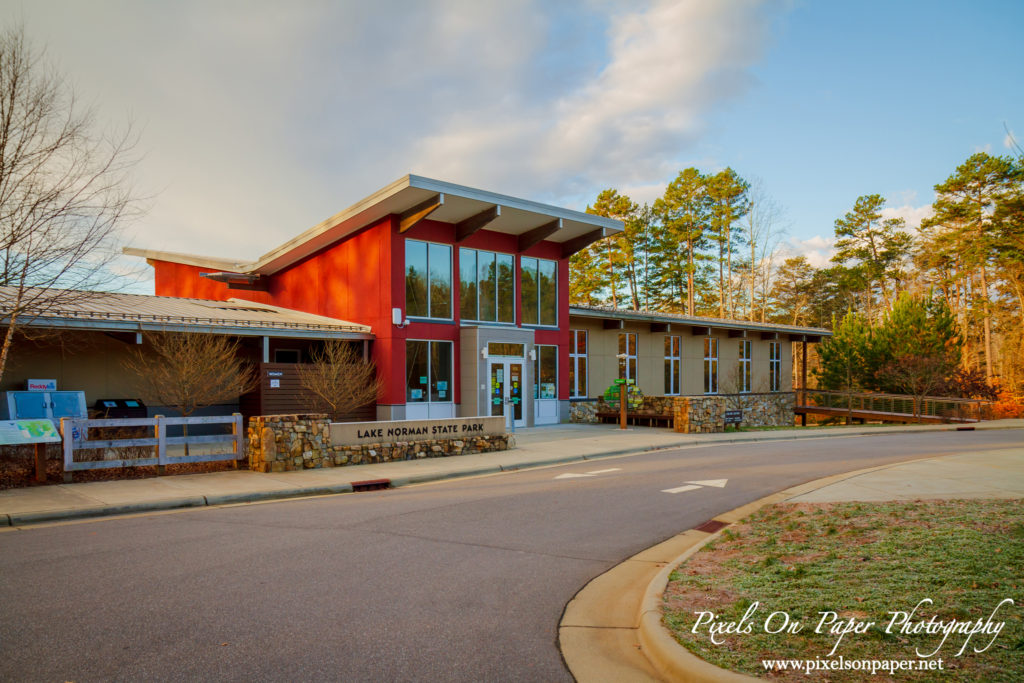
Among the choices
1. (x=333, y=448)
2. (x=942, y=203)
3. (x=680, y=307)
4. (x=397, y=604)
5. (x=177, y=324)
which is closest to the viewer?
(x=397, y=604)

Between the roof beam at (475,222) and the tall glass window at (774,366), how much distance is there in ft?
78.2

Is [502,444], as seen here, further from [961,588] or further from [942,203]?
[942,203]

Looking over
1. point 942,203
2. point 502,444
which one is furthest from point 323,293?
point 942,203

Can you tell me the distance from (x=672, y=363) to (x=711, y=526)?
2458 cm

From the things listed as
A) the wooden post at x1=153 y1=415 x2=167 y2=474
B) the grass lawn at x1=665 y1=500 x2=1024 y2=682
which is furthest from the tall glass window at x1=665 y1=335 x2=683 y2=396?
the grass lawn at x1=665 y1=500 x2=1024 y2=682

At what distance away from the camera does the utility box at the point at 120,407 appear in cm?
1747

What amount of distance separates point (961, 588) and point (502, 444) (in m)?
12.7

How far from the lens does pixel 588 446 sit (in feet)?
57.9

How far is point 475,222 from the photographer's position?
850 inches

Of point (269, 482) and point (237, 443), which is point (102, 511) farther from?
point (237, 443)

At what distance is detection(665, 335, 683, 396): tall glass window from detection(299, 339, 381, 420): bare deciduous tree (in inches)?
666

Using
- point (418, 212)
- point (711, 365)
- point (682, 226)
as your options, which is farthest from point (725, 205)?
point (418, 212)

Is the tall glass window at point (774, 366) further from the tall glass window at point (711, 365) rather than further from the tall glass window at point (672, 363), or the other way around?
the tall glass window at point (672, 363)

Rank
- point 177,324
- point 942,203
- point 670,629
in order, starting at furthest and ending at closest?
point 942,203 < point 177,324 < point 670,629
